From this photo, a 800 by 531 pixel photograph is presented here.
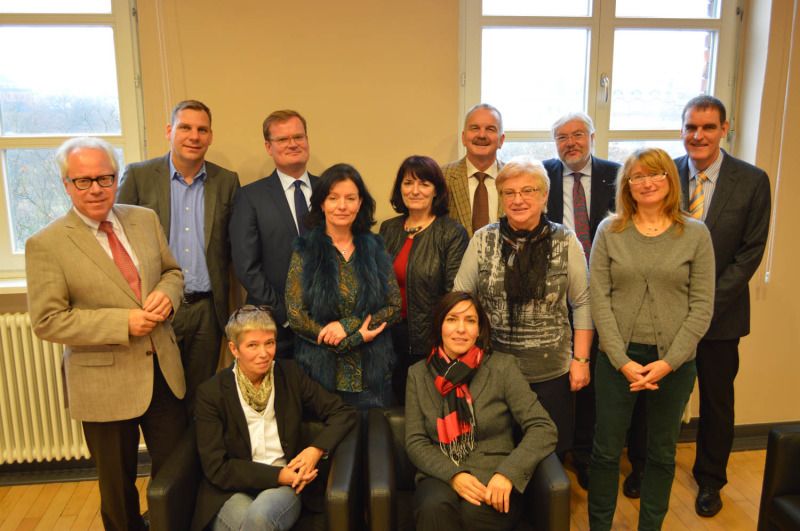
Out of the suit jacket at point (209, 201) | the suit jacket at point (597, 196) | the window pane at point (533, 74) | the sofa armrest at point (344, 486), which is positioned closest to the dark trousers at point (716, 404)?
the suit jacket at point (597, 196)

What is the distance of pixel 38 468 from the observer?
3.20 m

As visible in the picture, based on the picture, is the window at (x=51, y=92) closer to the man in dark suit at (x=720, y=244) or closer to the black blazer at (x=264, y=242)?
the black blazer at (x=264, y=242)

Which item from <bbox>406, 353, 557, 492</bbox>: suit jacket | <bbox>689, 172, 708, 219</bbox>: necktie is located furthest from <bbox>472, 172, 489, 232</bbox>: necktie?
<bbox>689, 172, 708, 219</bbox>: necktie

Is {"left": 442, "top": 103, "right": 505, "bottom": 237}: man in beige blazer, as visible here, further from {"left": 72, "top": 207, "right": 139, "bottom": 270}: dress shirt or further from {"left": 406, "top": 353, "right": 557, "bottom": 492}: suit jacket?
{"left": 72, "top": 207, "right": 139, "bottom": 270}: dress shirt

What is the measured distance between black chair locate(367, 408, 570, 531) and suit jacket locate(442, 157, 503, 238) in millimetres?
975

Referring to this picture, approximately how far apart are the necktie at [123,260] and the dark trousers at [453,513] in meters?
1.24

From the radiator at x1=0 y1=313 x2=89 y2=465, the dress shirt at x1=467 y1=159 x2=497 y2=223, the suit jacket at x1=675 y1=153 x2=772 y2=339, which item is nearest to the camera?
the suit jacket at x1=675 y1=153 x2=772 y2=339

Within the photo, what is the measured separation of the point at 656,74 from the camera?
11.3 feet

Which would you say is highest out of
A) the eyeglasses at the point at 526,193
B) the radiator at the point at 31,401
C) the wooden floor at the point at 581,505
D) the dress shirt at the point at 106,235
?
the eyeglasses at the point at 526,193

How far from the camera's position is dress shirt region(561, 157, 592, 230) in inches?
112

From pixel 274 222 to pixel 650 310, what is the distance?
5.29 ft

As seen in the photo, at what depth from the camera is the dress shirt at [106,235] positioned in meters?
2.09

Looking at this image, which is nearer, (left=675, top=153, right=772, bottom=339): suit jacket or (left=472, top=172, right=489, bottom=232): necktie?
(left=675, top=153, right=772, bottom=339): suit jacket

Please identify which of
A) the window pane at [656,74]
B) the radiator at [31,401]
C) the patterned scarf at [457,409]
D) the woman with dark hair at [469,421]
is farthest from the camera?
the window pane at [656,74]
